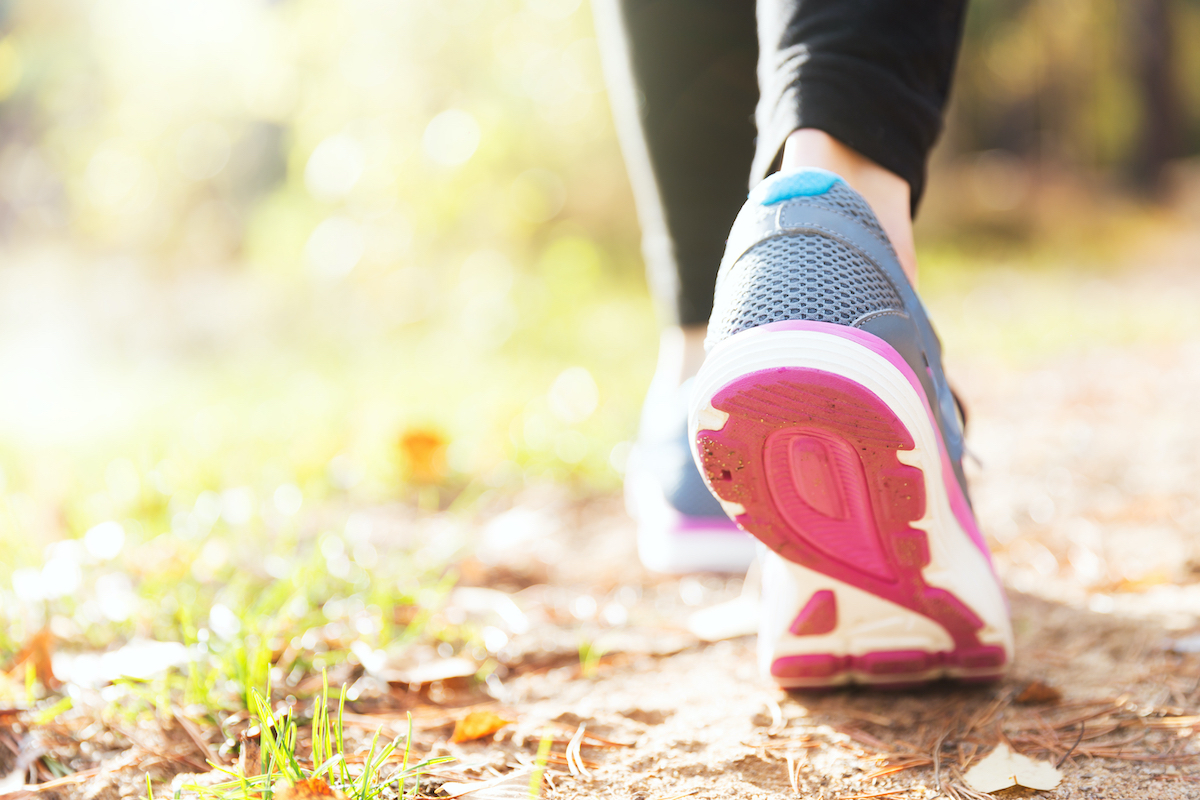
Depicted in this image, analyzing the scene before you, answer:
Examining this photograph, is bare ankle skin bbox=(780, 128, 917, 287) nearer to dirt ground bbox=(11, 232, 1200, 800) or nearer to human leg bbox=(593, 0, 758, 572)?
dirt ground bbox=(11, 232, 1200, 800)

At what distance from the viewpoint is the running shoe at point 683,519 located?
1316 millimetres

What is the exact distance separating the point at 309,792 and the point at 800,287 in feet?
1.79

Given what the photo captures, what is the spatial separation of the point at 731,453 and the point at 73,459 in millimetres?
1800

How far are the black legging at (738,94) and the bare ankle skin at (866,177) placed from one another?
0.04 ft

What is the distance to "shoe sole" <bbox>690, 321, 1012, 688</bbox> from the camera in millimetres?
709

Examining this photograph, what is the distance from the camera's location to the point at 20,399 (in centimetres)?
324

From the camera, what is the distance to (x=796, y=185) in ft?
2.60

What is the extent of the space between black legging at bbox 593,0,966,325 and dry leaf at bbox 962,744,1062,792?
0.54 metres

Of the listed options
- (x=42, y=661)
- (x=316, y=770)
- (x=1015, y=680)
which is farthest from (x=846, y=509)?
(x=42, y=661)

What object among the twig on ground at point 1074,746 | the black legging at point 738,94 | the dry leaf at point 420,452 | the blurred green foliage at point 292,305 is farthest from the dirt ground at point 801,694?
the black legging at point 738,94

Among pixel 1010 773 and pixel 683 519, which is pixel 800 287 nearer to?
pixel 1010 773

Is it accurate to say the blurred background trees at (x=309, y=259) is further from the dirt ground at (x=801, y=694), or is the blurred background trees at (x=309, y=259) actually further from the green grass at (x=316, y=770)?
the green grass at (x=316, y=770)

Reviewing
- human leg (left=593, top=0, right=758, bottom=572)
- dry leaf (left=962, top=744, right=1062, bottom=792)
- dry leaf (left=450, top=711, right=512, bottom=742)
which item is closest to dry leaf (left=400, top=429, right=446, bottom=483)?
human leg (left=593, top=0, right=758, bottom=572)

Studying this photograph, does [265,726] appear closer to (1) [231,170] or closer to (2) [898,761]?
(2) [898,761]
